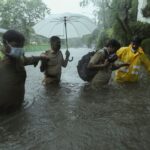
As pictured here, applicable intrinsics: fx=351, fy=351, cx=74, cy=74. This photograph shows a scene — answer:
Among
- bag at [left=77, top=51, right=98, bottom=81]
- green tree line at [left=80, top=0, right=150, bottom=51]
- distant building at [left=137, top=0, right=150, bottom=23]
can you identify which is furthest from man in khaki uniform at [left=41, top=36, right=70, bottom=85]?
distant building at [left=137, top=0, right=150, bottom=23]

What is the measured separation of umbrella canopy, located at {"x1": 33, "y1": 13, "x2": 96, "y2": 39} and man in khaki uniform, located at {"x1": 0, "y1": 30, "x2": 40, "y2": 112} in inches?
144

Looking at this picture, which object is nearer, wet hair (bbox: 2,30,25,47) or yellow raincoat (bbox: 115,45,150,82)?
wet hair (bbox: 2,30,25,47)

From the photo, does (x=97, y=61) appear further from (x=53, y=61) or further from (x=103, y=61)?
(x=53, y=61)

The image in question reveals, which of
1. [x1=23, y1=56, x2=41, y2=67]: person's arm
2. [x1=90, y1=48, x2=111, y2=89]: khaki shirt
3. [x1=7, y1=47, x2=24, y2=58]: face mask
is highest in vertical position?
[x1=7, y1=47, x2=24, y2=58]: face mask

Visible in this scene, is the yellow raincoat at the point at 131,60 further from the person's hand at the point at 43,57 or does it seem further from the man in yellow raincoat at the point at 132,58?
the person's hand at the point at 43,57

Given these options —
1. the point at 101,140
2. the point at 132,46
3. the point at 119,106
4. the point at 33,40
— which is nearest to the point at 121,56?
the point at 132,46

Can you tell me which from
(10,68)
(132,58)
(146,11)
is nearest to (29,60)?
(10,68)

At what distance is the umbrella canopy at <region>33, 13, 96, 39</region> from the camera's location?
1006 centimetres

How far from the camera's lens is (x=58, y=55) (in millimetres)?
9297

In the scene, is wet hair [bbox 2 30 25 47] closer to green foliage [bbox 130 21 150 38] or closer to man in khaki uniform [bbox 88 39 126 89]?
man in khaki uniform [bbox 88 39 126 89]

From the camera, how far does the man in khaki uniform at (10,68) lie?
639cm

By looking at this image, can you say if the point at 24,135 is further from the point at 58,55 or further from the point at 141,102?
the point at 58,55

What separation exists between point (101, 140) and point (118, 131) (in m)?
0.51

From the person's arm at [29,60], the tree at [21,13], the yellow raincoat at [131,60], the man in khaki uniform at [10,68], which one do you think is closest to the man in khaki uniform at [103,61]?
the yellow raincoat at [131,60]
